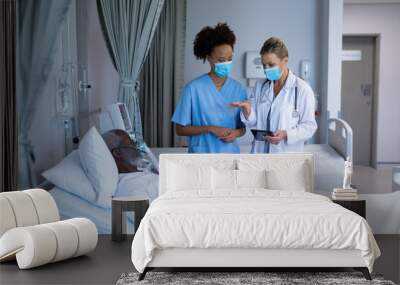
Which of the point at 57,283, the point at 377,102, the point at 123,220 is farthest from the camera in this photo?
the point at 377,102

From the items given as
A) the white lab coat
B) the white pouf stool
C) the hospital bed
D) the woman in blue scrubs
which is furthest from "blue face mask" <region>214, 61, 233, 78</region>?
the white pouf stool

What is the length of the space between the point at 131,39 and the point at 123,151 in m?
1.11

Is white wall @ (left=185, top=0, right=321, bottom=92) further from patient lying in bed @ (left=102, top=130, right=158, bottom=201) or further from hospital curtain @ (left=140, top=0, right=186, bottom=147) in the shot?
patient lying in bed @ (left=102, top=130, right=158, bottom=201)

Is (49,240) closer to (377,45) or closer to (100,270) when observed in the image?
(100,270)

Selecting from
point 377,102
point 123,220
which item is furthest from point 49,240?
point 377,102

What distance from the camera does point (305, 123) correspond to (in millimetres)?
6414

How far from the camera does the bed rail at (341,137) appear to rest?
6376 mm

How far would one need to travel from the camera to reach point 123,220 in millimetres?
6219

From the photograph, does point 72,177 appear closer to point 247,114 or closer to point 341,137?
point 247,114

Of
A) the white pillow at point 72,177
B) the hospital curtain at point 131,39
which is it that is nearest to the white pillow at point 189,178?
the hospital curtain at point 131,39

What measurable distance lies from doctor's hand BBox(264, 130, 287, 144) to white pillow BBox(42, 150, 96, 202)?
1.80 m

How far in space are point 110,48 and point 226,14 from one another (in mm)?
1200

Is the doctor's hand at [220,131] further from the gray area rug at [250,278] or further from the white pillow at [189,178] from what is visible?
the gray area rug at [250,278]

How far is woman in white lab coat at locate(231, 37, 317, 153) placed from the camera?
21.0ft
